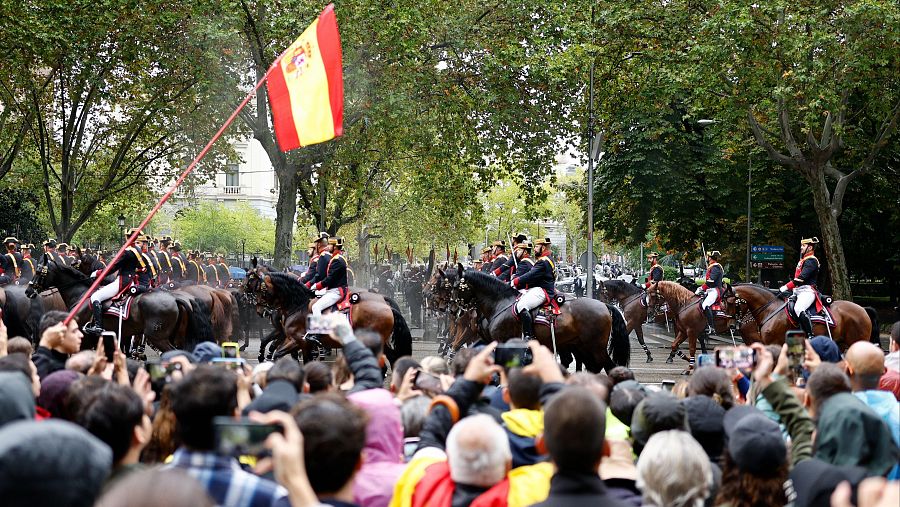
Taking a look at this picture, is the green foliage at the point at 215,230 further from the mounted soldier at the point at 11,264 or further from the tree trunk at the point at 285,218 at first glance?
the mounted soldier at the point at 11,264

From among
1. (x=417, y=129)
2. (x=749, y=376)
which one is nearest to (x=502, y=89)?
(x=417, y=129)

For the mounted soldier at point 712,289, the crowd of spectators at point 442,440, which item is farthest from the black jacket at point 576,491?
the mounted soldier at point 712,289

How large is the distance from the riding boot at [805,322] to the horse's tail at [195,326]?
10973mm

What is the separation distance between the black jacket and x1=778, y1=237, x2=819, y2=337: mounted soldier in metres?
14.8

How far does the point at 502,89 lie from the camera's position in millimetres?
27359

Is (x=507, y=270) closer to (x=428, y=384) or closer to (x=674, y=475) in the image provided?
(x=428, y=384)

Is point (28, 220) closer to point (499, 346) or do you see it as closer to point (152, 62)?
point (152, 62)

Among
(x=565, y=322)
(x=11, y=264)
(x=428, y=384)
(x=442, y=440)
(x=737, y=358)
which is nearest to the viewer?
(x=442, y=440)

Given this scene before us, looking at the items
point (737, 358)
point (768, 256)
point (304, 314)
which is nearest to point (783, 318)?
point (304, 314)

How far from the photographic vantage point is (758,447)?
4266mm

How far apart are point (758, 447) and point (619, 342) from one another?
39.9ft

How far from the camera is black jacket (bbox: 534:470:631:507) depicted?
344cm

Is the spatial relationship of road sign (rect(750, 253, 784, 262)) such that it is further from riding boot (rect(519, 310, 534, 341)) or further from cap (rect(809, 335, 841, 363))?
cap (rect(809, 335, 841, 363))

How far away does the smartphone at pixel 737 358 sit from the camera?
213 inches
